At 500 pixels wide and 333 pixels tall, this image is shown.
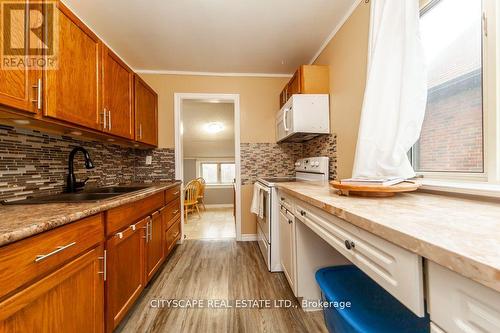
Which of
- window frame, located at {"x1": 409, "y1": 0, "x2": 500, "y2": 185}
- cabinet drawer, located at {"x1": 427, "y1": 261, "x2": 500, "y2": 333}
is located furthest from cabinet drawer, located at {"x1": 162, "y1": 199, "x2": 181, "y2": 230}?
window frame, located at {"x1": 409, "y1": 0, "x2": 500, "y2": 185}

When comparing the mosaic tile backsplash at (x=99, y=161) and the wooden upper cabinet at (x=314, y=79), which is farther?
the wooden upper cabinet at (x=314, y=79)

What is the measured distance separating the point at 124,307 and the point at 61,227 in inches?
31.1

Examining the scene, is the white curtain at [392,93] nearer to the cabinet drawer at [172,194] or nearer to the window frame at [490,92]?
the window frame at [490,92]

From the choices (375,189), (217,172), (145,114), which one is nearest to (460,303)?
(375,189)

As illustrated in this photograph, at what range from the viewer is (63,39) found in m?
1.21

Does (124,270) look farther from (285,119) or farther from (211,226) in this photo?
(211,226)

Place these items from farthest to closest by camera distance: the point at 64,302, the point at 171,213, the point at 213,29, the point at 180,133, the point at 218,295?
the point at 180,133, the point at 171,213, the point at 213,29, the point at 218,295, the point at 64,302

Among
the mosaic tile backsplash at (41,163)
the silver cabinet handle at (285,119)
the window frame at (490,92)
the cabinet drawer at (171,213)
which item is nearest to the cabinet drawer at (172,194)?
the cabinet drawer at (171,213)

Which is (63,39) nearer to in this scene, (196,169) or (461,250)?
(461,250)

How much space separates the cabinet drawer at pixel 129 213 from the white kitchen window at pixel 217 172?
3977 millimetres

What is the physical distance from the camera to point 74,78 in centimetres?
129

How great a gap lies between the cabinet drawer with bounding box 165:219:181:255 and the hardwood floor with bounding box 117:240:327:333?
16 centimetres

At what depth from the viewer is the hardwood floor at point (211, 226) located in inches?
126

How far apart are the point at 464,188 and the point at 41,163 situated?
242 cm
